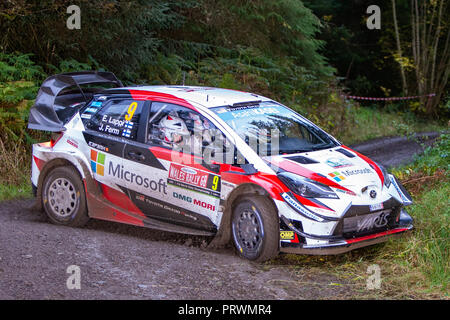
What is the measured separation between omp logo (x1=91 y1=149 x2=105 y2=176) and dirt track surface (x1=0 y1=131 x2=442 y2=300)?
74 cm

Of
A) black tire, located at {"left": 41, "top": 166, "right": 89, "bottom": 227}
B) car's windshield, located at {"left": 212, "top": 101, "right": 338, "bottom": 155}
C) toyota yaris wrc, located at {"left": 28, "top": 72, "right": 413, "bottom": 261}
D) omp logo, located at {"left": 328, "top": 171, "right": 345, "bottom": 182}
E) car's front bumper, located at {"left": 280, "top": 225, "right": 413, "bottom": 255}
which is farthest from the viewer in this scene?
black tire, located at {"left": 41, "top": 166, "right": 89, "bottom": 227}

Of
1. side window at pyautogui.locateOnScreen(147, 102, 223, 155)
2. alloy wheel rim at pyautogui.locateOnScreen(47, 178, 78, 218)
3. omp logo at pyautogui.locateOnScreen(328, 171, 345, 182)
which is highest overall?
side window at pyautogui.locateOnScreen(147, 102, 223, 155)

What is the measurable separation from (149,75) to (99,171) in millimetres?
7192

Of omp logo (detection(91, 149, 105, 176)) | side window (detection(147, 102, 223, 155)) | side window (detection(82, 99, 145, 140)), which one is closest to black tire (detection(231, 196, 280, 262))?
side window (detection(147, 102, 223, 155))

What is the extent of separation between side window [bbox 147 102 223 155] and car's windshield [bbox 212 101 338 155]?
223 millimetres

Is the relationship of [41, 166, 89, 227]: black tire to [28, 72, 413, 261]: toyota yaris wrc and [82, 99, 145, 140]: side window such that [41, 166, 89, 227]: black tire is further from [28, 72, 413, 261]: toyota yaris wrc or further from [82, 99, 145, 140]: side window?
[82, 99, 145, 140]: side window

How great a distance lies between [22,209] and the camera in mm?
8172

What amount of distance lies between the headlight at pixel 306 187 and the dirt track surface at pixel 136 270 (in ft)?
2.50

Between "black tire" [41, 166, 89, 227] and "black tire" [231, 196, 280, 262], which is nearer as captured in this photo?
"black tire" [231, 196, 280, 262]

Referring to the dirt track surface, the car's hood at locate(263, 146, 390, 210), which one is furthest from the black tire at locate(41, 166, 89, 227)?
the car's hood at locate(263, 146, 390, 210)

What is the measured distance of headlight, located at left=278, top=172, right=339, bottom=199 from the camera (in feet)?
18.0

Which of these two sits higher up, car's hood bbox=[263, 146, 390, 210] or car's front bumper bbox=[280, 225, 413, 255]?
car's hood bbox=[263, 146, 390, 210]

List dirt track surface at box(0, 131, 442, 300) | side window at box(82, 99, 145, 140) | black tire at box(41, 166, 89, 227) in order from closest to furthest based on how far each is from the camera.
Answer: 1. dirt track surface at box(0, 131, 442, 300)
2. side window at box(82, 99, 145, 140)
3. black tire at box(41, 166, 89, 227)

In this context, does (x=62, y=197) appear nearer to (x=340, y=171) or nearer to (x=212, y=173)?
(x=212, y=173)
